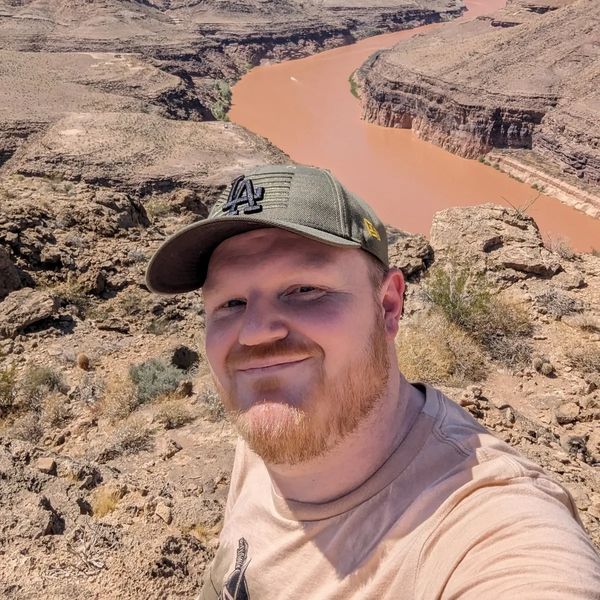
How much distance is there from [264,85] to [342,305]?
39.7 meters

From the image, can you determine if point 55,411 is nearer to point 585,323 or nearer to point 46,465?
point 46,465

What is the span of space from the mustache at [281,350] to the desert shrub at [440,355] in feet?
13.0

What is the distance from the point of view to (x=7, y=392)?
19.4ft

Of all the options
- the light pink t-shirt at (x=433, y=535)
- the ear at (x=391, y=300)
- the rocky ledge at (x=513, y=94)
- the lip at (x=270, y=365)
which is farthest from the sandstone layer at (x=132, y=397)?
the rocky ledge at (x=513, y=94)

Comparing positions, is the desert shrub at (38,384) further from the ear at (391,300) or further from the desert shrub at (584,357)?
the desert shrub at (584,357)

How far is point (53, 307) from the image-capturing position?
7.46 metres

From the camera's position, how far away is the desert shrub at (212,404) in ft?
17.0

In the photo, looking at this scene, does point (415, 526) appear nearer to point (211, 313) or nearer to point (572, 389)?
point (211, 313)

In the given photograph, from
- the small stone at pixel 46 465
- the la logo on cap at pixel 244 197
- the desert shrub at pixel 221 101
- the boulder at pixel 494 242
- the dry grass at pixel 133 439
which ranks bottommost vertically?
the desert shrub at pixel 221 101

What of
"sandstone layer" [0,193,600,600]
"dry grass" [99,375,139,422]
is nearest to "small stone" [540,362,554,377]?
"sandstone layer" [0,193,600,600]

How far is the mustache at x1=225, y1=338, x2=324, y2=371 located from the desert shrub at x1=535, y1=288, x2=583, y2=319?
6075mm

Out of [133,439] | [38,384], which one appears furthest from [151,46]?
[133,439]

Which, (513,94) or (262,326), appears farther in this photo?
(513,94)

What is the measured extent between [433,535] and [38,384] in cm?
579
